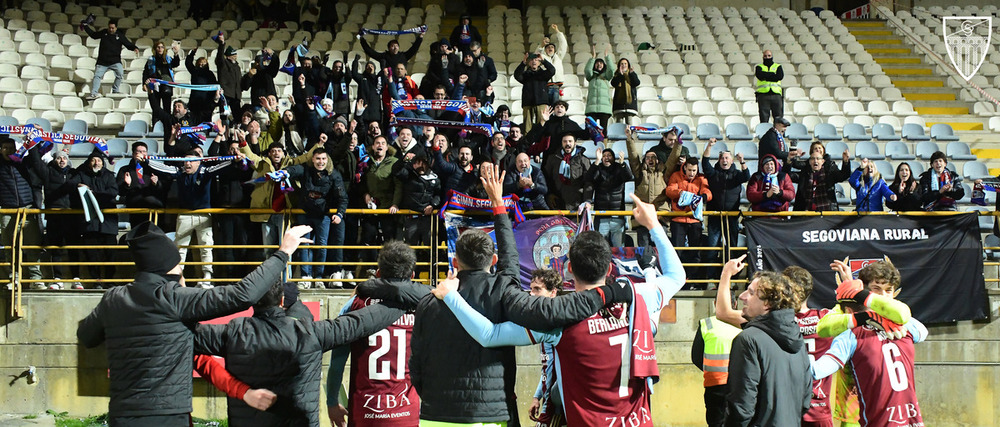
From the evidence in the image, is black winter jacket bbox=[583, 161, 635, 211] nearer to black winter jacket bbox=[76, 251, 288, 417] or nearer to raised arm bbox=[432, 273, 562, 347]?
raised arm bbox=[432, 273, 562, 347]

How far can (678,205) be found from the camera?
1098 centimetres

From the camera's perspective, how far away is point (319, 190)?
1039 cm

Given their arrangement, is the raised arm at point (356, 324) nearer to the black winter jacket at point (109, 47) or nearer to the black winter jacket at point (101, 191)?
the black winter jacket at point (101, 191)

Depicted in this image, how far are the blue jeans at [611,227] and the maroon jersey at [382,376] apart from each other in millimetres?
5450

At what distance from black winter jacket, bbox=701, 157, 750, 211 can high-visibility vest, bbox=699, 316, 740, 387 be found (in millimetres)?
5349

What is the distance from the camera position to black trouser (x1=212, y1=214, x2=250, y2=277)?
35.4 feet

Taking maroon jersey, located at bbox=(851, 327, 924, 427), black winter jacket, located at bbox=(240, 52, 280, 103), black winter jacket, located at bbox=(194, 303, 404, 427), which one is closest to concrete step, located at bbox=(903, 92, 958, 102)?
black winter jacket, located at bbox=(240, 52, 280, 103)

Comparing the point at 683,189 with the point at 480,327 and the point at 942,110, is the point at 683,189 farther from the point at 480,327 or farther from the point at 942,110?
the point at 942,110

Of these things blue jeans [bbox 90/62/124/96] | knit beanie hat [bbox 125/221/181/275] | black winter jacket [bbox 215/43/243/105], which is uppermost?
blue jeans [bbox 90/62/124/96]

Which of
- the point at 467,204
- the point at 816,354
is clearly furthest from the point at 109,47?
the point at 816,354

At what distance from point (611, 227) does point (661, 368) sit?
5.75 feet

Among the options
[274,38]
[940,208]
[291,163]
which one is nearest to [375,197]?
[291,163]

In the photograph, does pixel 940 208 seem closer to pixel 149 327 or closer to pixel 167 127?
pixel 149 327

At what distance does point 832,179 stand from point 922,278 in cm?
158
